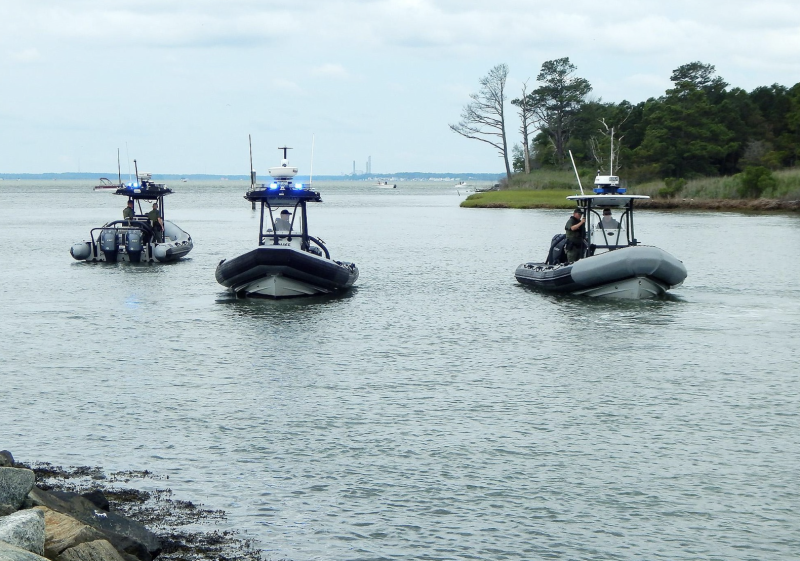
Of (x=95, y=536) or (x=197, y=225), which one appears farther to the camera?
(x=197, y=225)

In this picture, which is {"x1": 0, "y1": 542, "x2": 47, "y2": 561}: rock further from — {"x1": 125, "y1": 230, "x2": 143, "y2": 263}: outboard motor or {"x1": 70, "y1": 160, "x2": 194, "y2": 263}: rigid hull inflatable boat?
{"x1": 125, "y1": 230, "x2": 143, "y2": 263}: outboard motor

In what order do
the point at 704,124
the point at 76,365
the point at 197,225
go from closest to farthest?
the point at 76,365 → the point at 197,225 → the point at 704,124

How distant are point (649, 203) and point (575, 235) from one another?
52.9 metres

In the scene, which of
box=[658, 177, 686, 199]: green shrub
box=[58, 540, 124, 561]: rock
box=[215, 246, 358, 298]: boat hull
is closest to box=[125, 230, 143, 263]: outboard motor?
box=[215, 246, 358, 298]: boat hull

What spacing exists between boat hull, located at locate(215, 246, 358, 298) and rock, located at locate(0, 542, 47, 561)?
1742 centimetres

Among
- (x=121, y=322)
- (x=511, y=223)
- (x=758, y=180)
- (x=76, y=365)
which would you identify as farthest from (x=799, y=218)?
(x=76, y=365)

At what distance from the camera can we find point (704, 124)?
83500 millimetres

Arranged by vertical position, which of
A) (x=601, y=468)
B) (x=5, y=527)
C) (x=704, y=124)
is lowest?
(x=601, y=468)

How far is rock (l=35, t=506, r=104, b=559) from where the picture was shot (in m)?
7.28

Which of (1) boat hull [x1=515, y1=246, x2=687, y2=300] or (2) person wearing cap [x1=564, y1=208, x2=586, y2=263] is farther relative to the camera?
(2) person wearing cap [x1=564, y1=208, x2=586, y2=263]

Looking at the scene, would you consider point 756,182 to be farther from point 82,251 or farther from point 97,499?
point 97,499

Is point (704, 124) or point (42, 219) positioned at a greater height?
point (704, 124)

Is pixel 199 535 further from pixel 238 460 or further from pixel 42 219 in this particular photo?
pixel 42 219

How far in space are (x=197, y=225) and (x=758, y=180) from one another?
38.3 metres
